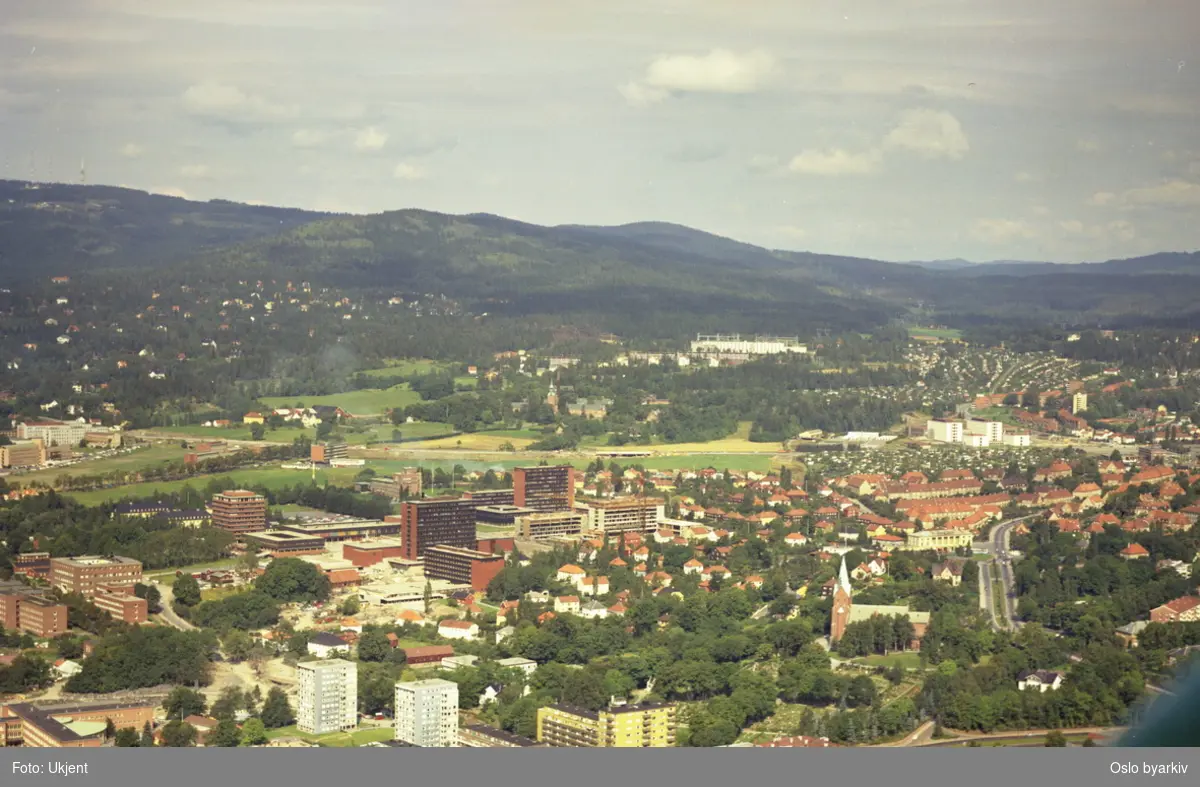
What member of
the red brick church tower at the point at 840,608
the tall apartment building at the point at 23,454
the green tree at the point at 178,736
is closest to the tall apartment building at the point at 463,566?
the red brick church tower at the point at 840,608

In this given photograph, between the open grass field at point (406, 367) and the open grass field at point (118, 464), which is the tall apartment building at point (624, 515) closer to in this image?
the open grass field at point (118, 464)

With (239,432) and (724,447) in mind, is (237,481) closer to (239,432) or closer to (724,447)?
(239,432)

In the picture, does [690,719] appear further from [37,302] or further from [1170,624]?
[37,302]

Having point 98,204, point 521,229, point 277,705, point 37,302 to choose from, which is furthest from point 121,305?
point 277,705

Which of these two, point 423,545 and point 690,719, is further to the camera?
point 423,545

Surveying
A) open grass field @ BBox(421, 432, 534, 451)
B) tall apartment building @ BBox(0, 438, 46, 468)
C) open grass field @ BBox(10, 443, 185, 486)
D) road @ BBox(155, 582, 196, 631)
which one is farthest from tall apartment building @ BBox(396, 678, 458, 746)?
open grass field @ BBox(421, 432, 534, 451)

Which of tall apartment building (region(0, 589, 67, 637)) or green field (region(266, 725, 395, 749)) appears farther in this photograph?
tall apartment building (region(0, 589, 67, 637))

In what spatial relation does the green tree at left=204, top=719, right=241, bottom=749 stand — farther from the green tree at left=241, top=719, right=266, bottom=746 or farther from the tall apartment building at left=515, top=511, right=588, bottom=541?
the tall apartment building at left=515, top=511, right=588, bottom=541
